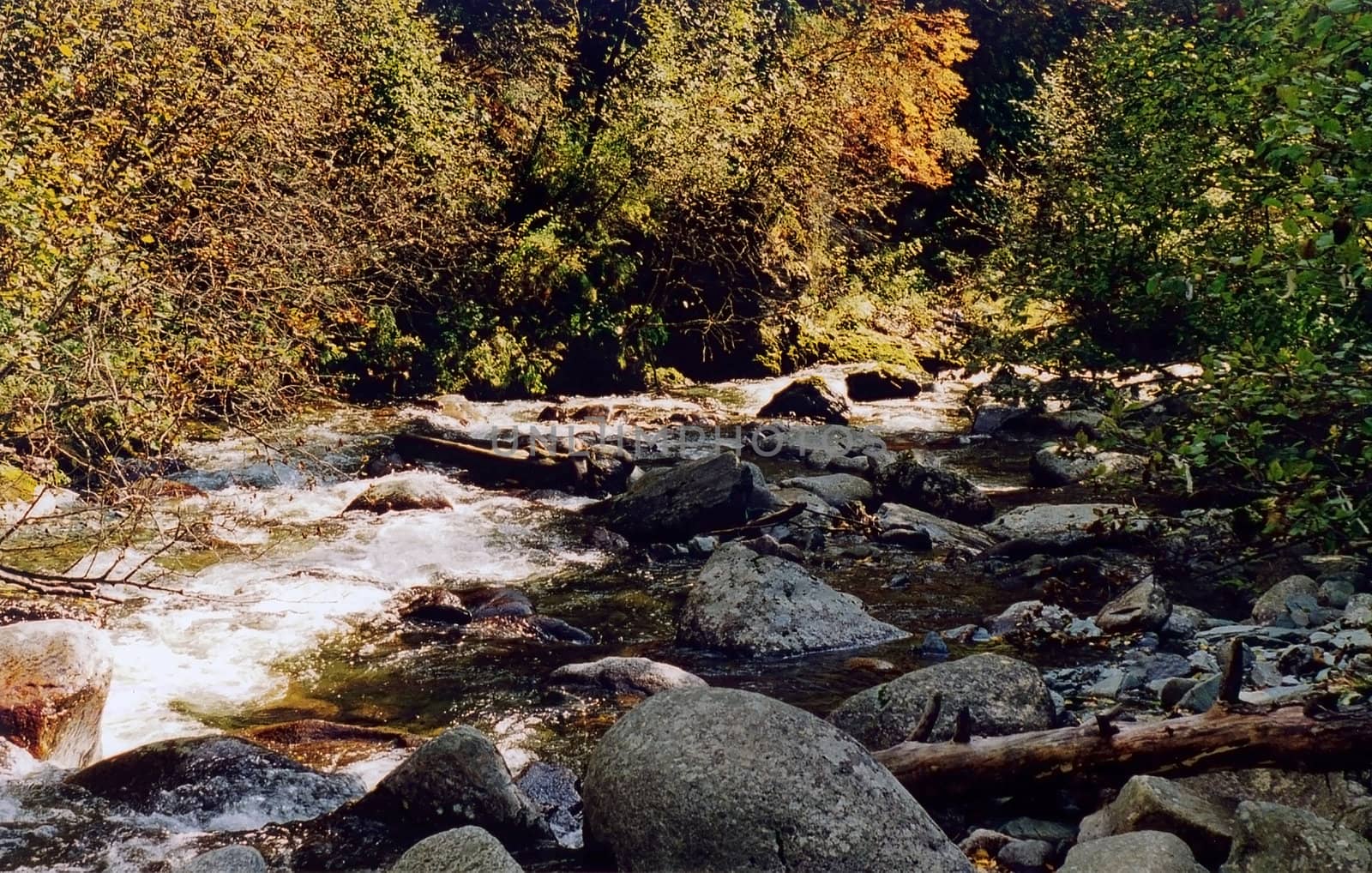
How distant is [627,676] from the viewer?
8398 millimetres

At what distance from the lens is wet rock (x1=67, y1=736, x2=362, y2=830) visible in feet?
20.8

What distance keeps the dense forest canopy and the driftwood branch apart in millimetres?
1064

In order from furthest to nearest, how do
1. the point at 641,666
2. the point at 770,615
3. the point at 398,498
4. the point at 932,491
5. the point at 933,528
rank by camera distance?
the point at 932,491 → the point at 398,498 → the point at 933,528 → the point at 770,615 → the point at 641,666

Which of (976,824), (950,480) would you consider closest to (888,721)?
(976,824)

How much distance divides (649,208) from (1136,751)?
20260 mm

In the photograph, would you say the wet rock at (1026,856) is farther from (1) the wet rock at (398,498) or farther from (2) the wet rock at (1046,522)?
(1) the wet rock at (398,498)

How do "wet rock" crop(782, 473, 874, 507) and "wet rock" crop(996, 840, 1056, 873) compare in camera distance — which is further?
"wet rock" crop(782, 473, 874, 507)

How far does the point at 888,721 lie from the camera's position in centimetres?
684

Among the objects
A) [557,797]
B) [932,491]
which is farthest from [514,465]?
[557,797]

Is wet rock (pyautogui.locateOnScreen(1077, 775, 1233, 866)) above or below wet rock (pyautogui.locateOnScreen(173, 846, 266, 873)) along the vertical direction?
above

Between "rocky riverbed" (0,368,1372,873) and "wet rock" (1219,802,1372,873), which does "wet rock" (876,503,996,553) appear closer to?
"rocky riverbed" (0,368,1372,873)

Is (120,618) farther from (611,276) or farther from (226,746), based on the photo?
(611,276)

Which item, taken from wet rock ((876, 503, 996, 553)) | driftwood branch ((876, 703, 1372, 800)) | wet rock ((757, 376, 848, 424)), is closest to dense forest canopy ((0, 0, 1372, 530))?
driftwood branch ((876, 703, 1372, 800))

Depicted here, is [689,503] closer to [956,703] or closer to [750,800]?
[956,703]
